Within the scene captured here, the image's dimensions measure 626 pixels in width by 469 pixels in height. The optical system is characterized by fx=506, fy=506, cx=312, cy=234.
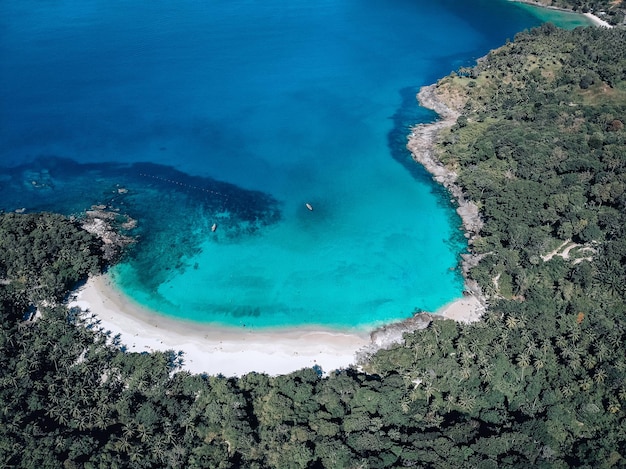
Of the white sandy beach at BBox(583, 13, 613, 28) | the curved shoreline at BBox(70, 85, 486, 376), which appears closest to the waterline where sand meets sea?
the curved shoreline at BBox(70, 85, 486, 376)

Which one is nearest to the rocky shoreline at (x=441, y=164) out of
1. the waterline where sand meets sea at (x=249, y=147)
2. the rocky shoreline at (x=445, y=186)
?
the rocky shoreline at (x=445, y=186)

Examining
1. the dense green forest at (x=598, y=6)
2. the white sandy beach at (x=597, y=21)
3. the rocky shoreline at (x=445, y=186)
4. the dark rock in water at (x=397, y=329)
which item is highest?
the dense green forest at (x=598, y=6)

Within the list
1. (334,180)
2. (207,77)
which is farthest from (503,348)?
(207,77)

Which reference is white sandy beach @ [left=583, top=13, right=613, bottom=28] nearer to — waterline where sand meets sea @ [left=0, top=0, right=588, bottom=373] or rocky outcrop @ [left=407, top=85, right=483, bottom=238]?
waterline where sand meets sea @ [left=0, top=0, right=588, bottom=373]

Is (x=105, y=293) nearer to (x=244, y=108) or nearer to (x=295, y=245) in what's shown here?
(x=295, y=245)

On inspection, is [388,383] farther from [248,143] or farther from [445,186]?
[248,143]

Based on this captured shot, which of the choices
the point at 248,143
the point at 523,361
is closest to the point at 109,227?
the point at 248,143

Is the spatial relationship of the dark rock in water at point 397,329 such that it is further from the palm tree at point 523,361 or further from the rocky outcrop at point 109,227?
the rocky outcrop at point 109,227
